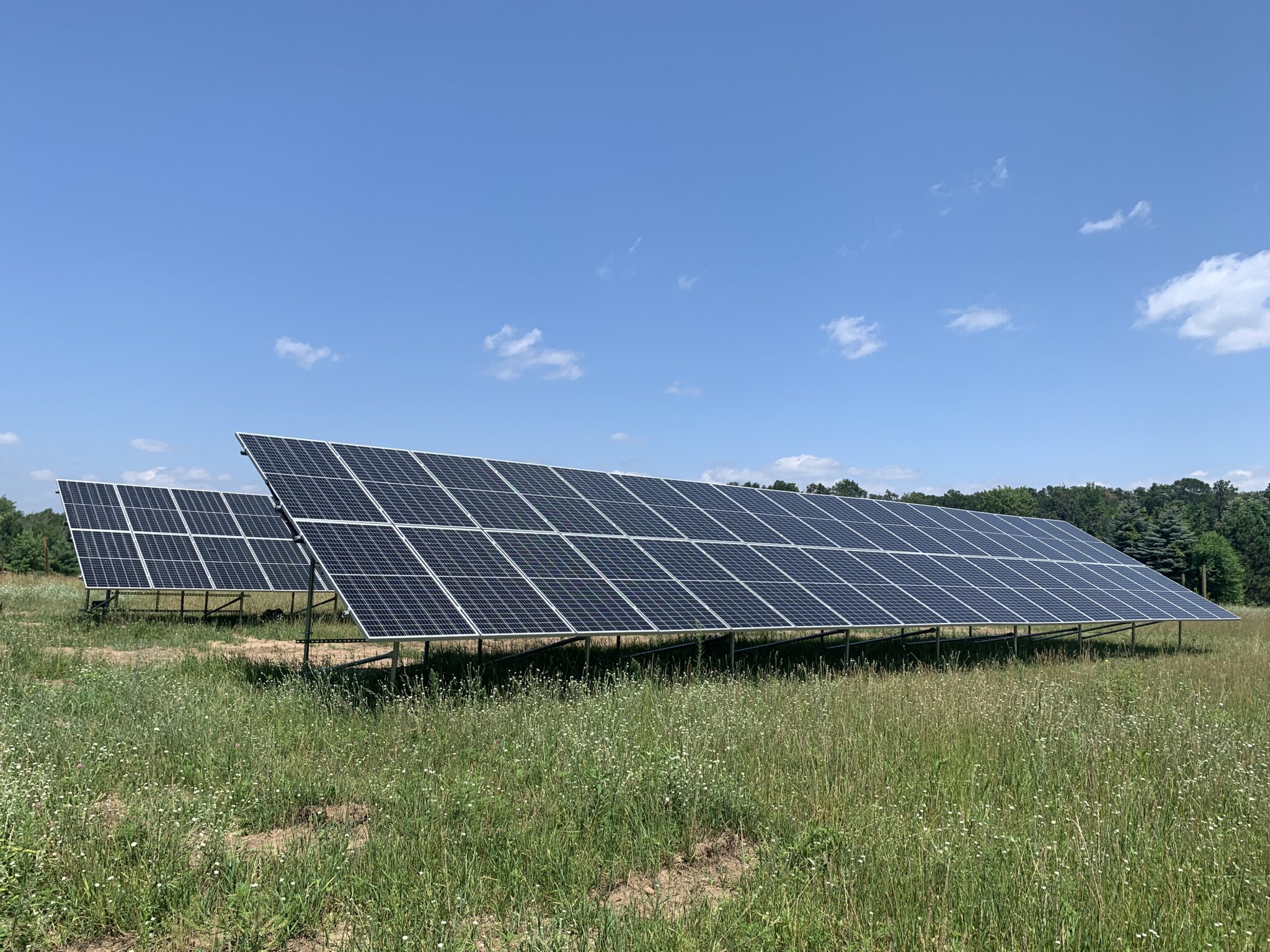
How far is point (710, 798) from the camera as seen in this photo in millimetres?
8336

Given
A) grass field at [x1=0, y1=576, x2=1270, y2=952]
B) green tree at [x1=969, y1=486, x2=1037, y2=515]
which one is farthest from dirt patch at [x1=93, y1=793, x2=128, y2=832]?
green tree at [x1=969, y1=486, x2=1037, y2=515]

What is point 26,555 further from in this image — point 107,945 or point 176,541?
point 107,945

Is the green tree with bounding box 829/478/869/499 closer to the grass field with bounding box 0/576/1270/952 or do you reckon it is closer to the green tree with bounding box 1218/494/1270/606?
the green tree with bounding box 1218/494/1270/606

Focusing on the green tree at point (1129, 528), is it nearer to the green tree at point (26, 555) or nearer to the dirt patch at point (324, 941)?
the dirt patch at point (324, 941)

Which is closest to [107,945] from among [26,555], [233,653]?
[233,653]

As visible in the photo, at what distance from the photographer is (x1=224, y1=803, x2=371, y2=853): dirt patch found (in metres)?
7.40

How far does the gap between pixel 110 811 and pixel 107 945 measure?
2.40 meters

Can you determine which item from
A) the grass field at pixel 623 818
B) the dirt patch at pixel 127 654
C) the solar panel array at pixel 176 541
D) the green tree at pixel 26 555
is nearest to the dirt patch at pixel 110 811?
the grass field at pixel 623 818

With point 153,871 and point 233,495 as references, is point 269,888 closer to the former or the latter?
point 153,871

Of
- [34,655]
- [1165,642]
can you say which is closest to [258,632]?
[34,655]

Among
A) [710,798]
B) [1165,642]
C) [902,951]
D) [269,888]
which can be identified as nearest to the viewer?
[902,951]

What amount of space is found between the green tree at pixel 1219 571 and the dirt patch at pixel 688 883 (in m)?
80.2

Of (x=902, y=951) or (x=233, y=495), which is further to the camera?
(x=233, y=495)

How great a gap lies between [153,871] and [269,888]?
107 centimetres
